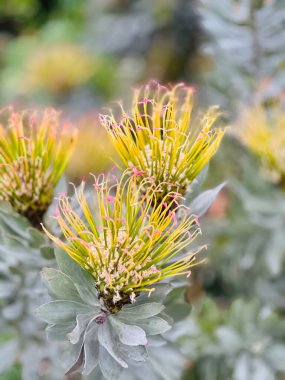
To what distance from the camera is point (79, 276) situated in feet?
2.32

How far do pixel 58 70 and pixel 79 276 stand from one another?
1764 millimetres

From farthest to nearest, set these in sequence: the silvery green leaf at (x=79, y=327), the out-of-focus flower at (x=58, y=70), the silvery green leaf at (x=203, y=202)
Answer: the out-of-focus flower at (x=58, y=70) → the silvery green leaf at (x=203, y=202) → the silvery green leaf at (x=79, y=327)

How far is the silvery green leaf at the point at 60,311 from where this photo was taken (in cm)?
67

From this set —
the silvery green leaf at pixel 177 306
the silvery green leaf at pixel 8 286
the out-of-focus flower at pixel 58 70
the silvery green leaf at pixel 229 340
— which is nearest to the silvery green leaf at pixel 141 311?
the silvery green leaf at pixel 177 306

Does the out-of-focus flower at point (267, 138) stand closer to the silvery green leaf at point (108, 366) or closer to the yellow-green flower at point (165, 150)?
the yellow-green flower at point (165, 150)

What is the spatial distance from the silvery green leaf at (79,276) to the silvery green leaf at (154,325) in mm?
67

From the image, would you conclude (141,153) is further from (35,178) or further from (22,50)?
(22,50)

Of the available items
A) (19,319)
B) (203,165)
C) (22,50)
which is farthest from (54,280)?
(22,50)

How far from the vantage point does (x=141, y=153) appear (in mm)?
712

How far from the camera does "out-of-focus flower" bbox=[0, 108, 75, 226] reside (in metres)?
0.78

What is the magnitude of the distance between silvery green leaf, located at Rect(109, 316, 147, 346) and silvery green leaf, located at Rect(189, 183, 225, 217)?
0.58 feet

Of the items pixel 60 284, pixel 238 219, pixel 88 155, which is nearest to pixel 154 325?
pixel 60 284

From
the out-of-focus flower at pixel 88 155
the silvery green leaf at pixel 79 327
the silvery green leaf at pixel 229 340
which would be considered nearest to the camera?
the silvery green leaf at pixel 79 327

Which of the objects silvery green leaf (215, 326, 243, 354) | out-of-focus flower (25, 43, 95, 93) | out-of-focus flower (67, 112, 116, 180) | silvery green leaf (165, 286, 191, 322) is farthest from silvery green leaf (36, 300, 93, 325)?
out-of-focus flower (25, 43, 95, 93)
